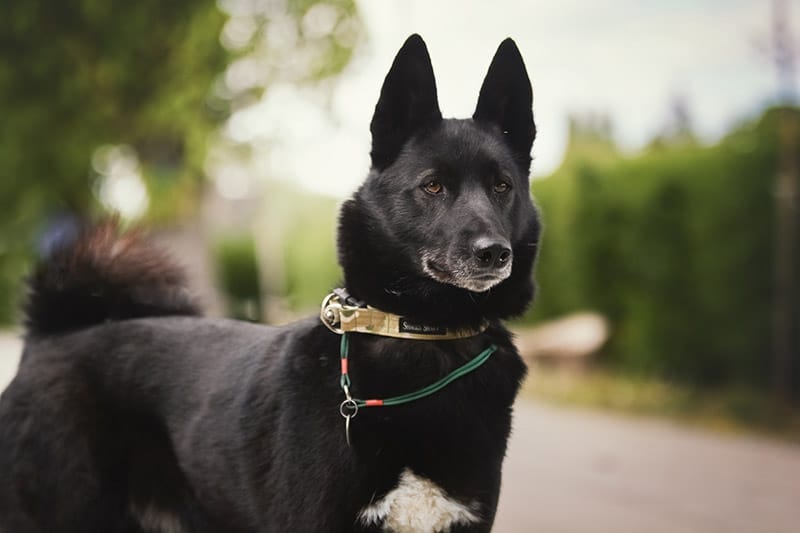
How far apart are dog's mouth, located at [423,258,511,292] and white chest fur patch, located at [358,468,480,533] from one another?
564mm

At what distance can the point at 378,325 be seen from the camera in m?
2.63

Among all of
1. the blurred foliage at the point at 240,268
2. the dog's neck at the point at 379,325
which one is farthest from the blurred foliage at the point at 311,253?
the dog's neck at the point at 379,325

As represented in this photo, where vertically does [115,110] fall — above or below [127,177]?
above

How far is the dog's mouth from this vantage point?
2.51 m

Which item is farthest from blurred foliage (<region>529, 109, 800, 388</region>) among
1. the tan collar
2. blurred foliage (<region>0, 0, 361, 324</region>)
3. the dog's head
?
the tan collar

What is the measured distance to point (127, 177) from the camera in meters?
14.1

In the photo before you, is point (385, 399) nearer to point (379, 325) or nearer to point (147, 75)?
point (379, 325)

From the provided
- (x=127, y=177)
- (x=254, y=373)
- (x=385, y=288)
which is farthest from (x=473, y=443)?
(x=127, y=177)

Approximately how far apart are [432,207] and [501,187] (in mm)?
241

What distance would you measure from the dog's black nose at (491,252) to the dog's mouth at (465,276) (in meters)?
0.03

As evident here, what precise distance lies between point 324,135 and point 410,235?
10.7 meters

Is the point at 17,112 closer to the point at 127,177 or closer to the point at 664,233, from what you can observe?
the point at 127,177

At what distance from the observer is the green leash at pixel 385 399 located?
8.03 feet

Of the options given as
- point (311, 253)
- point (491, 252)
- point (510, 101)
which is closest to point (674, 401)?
point (510, 101)
